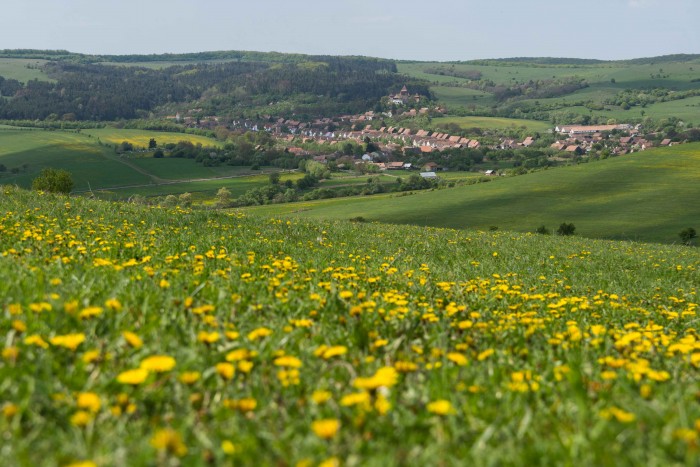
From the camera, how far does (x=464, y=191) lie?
8488 cm

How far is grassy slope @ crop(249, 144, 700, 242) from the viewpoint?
61.9m

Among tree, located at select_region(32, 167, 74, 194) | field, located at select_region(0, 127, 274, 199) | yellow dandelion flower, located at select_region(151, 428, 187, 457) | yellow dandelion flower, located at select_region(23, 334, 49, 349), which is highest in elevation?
yellow dandelion flower, located at select_region(151, 428, 187, 457)

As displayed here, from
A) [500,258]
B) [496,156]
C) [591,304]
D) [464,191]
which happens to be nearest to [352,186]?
[464,191]

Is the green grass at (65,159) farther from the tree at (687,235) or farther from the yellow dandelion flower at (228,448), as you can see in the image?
the yellow dandelion flower at (228,448)

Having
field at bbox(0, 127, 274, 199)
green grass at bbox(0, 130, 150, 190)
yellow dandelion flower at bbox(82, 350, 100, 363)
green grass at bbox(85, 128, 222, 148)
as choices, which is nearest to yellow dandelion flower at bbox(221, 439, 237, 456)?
yellow dandelion flower at bbox(82, 350, 100, 363)

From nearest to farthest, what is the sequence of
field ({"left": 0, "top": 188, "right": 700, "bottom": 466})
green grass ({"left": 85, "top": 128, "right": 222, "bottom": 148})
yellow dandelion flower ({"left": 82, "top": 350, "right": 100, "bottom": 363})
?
field ({"left": 0, "top": 188, "right": 700, "bottom": 466}) → yellow dandelion flower ({"left": 82, "top": 350, "right": 100, "bottom": 363}) → green grass ({"left": 85, "top": 128, "right": 222, "bottom": 148})

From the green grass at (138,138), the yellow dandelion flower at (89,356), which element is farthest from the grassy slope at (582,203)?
the green grass at (138,138)

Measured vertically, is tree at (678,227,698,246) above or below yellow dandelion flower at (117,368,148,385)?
below

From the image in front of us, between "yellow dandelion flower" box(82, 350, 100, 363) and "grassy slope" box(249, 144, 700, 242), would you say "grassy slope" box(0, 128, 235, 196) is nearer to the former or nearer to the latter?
"grassy slope" box(249, 144, 700, 242)

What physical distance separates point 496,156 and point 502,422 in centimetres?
16614

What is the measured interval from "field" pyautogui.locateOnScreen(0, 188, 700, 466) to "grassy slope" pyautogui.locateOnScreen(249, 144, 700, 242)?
52780mm

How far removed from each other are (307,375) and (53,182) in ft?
101

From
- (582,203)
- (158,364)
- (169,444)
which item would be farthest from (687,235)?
(169,444)

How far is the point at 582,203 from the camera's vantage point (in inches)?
2874
